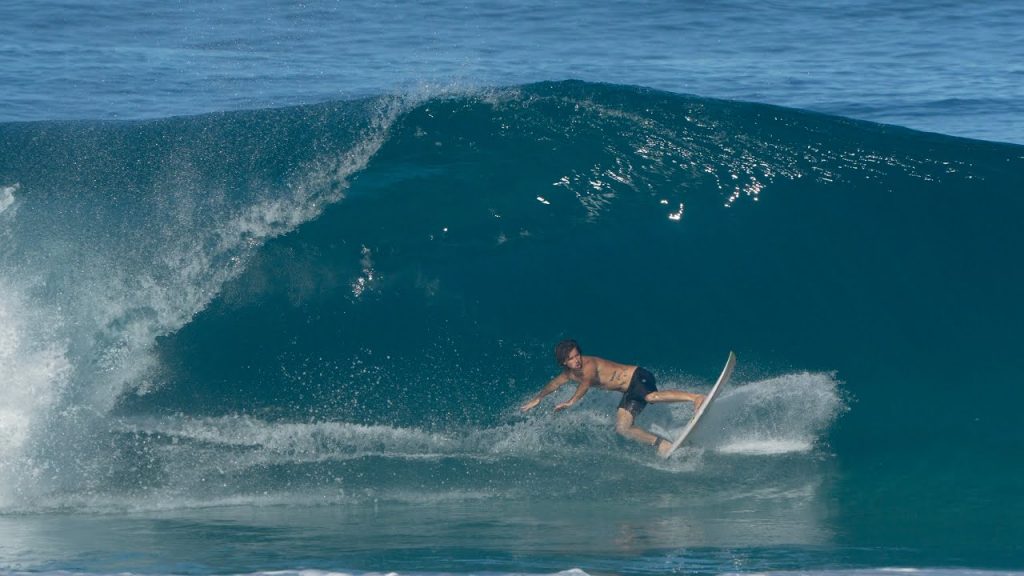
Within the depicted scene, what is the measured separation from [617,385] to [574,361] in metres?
0.38

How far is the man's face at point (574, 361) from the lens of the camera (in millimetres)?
7887

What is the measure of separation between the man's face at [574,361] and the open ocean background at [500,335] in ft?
1.51

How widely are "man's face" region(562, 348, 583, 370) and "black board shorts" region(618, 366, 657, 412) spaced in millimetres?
416

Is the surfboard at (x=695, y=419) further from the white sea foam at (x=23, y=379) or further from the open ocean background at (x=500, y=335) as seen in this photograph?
the white sea foam at (x=23, y=379)

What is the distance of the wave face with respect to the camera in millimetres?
7668

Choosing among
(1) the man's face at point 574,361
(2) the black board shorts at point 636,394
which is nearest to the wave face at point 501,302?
(2) the black board shorts at point 636,394

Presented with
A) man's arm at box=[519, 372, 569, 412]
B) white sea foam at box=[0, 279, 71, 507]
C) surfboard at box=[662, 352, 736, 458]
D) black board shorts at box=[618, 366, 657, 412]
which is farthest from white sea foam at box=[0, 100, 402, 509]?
surfboard at box=[662, 352, 736, 458]

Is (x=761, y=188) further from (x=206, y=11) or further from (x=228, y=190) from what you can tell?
(x=206, y=11)

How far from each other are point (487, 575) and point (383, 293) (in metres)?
4.08

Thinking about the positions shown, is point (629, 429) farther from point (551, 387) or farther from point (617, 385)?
point (551, 387)

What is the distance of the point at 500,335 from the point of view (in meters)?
9.09

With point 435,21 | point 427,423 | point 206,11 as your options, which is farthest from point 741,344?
point 206,11

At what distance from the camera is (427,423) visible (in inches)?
322

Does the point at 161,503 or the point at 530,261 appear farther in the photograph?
the point at 530,261
